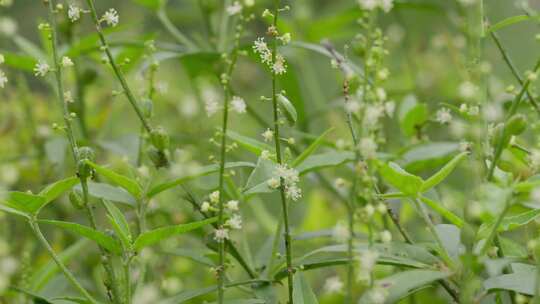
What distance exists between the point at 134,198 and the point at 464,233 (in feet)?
1.24

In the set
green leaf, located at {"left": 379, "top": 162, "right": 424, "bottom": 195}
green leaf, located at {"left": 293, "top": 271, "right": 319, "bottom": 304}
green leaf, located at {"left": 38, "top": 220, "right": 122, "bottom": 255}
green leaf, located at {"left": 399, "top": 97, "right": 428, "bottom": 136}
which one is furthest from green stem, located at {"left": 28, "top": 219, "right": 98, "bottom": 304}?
green leaf, located at {"left": 399, "top": 97, "right": 428, "bottom": 136}

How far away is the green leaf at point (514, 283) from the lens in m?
0.76

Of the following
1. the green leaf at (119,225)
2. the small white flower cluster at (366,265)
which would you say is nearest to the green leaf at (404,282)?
the small white flower cluster at (366,265)

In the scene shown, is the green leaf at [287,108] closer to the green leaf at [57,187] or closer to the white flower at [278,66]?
the white flower at [278,66]

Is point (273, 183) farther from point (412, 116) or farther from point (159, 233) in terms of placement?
point (412, 116)

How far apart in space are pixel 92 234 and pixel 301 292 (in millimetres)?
214

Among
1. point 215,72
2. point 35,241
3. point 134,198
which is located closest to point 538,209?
point 134,198

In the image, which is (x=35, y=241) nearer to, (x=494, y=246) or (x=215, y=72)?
(x=215, y=72)

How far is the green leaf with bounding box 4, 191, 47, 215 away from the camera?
815mm

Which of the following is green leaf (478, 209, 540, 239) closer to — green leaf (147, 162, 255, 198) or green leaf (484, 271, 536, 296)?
green leaf (484, 271, 536, 296)

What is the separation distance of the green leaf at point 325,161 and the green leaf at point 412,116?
24cm

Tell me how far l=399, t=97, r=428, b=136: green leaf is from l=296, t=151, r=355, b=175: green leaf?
0.77 feet

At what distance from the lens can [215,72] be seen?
1390mm

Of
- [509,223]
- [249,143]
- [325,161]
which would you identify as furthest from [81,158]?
[509,223]
